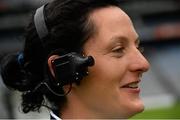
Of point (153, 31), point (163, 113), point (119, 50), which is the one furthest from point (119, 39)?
point (153, 31)

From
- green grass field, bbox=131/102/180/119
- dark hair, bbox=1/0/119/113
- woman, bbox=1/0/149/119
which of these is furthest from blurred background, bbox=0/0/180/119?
woman, bbox=1/0/149/119

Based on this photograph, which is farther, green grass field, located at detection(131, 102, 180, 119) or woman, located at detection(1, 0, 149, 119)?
green grass field, located at detection(131, 102, 180, 119)

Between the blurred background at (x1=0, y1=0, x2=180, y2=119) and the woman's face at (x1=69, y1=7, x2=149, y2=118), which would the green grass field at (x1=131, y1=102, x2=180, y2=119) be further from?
the woman's face at (x1=69, y1=7, x2=149, y2=118)

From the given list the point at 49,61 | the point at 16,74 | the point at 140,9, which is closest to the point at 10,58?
the point at 16,74

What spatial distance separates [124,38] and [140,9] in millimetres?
16706

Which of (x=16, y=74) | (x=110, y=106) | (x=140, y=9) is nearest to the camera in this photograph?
(x=110, y=106)

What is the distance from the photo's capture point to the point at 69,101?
2.12 metres

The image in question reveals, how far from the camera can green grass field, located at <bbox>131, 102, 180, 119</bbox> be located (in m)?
10.3

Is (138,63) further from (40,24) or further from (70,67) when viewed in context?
(40,24)

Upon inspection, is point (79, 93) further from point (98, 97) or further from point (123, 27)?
point (123, 27)

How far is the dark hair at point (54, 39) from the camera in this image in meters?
2.09

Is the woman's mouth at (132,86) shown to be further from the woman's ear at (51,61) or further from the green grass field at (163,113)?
the green grass field at (163,113)

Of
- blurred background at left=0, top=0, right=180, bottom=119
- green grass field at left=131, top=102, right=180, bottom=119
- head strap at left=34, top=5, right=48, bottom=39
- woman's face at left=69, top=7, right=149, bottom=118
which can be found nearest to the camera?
woman's face at left=69, top=7, right=149, bottom=118

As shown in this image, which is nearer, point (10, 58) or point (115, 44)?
point (115, 44)
